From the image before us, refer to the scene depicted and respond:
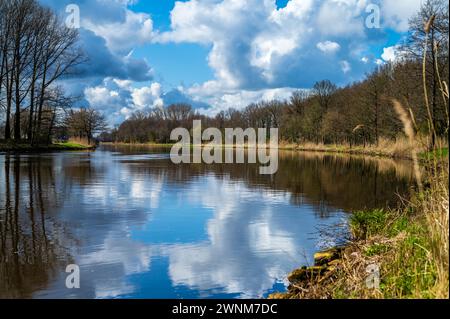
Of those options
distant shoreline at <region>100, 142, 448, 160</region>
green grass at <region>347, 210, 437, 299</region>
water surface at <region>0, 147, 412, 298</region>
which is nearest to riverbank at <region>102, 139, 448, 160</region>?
distant shoreline at <region>100, 142, 448, 160</region>

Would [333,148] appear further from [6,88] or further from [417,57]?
[6,88]

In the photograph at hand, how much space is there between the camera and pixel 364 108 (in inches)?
1873

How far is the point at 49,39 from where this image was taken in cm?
3947

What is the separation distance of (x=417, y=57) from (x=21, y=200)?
86.8 ft

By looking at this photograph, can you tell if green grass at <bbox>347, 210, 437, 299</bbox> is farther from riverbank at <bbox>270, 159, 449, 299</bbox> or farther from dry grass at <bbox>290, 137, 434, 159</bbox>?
dry grass at <bbox>290, 137, 434, 159</bbox>

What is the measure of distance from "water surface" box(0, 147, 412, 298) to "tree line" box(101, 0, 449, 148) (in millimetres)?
2621

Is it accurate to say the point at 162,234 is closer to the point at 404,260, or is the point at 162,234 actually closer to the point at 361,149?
the point at 404,260

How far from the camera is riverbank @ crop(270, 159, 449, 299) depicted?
4.27m

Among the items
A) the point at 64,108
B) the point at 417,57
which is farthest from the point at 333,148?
the point at 64,108

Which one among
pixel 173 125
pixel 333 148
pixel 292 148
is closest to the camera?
pixel 333 148

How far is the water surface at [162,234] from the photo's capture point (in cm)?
583

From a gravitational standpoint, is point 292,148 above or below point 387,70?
below

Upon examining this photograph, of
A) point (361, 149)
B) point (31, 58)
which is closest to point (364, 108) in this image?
point (361, 149)

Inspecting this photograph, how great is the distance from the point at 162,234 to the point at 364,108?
1688 inches
